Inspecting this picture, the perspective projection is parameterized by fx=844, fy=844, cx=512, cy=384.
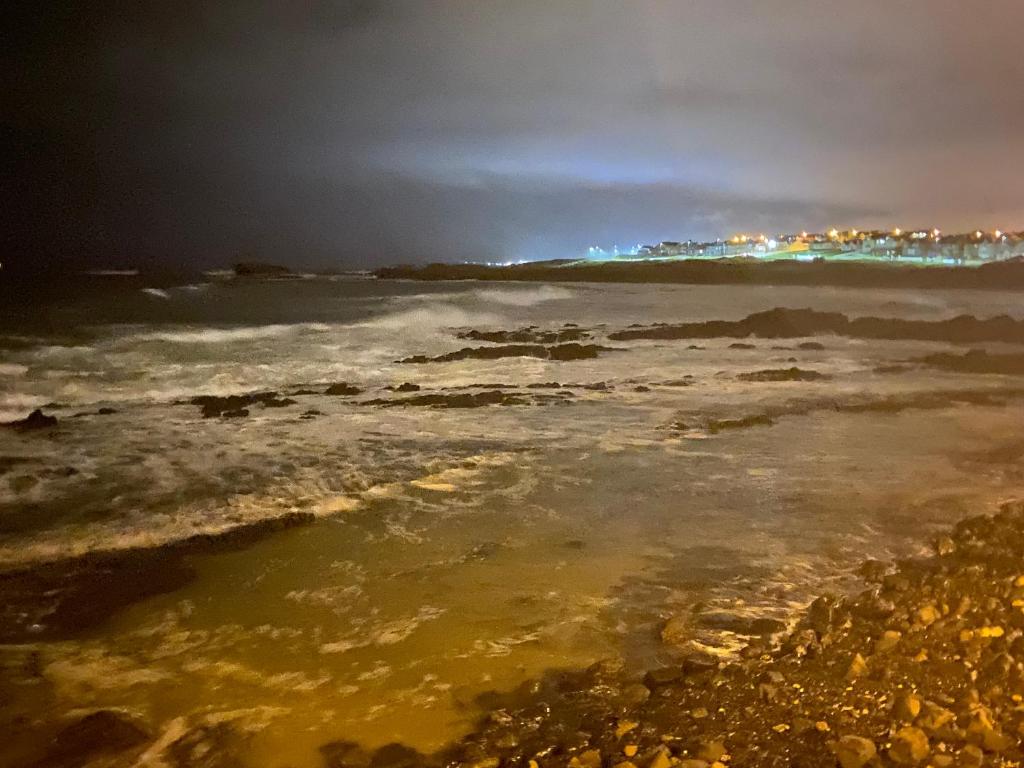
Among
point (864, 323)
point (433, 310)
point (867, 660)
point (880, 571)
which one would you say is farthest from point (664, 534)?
point (433, 310)

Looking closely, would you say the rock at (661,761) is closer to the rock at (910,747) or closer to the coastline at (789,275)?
the rock at (910,747)

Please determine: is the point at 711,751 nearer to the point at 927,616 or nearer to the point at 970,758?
the point at 970,758

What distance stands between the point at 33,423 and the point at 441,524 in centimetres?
1158

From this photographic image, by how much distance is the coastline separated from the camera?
72.8m

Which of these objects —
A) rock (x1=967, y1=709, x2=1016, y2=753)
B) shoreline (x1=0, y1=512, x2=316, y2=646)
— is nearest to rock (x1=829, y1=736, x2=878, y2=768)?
rock (x1=967, y1=709, x2=1016, y2=753)

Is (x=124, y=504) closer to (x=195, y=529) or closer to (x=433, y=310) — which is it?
(x=195, y=529)

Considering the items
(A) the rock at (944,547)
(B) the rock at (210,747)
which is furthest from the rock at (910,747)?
(A) the rock at (944,547)

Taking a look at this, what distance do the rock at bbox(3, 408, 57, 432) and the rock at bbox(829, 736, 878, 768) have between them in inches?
657

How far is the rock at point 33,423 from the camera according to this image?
1701 centimetres

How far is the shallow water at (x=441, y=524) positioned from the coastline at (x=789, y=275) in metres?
57.5

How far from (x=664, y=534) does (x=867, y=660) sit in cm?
383

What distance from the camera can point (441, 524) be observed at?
10.0 meters

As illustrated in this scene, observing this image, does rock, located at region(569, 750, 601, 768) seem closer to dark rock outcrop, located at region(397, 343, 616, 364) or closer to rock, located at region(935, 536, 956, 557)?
rock, located at region(935, 536, 956, 557)

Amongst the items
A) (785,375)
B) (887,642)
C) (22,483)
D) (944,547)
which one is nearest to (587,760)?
(887,642)
